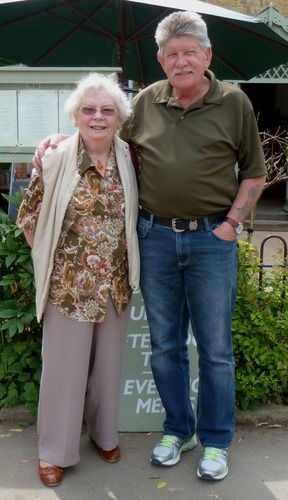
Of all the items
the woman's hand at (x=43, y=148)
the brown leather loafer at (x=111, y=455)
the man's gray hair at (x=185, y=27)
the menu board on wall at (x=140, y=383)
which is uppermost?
the man's gray hair at (x=185, y=27)

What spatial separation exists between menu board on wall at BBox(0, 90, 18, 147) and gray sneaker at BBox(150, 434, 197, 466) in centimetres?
178

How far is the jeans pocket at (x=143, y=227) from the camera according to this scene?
2.91m

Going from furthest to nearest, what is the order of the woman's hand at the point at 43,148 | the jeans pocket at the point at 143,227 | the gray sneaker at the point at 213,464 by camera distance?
the gray sneaker at the point at 213,464 → the jeans pocket at the point at 143,227 → the woman's hand at the point at 43,148

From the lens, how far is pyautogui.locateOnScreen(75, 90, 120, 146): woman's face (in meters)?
2.74

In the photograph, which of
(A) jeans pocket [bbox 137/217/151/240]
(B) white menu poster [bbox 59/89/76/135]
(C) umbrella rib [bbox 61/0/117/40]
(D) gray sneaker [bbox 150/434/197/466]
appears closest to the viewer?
(A) jeans pocket [bbox 137/217/151/240]

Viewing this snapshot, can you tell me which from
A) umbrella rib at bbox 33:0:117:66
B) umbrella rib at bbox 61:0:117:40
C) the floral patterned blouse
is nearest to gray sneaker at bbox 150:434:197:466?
the floral patterned blouse

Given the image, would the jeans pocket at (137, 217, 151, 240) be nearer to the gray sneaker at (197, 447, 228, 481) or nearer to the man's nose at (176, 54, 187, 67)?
the man's nose at (176, 54, 187, 67)

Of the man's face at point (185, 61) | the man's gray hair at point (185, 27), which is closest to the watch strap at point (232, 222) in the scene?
the man's face at point (185, 61)

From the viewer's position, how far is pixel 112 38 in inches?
173

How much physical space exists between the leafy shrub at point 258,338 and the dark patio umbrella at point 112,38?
1.35m

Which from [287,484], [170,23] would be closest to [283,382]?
[287,484]

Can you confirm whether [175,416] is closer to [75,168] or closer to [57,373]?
[57,373]

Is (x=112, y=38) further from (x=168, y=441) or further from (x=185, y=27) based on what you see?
(x=168, y=441)

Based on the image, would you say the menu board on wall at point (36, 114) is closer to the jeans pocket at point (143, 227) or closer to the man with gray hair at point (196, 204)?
the man with gray hair at point (196, 204)
